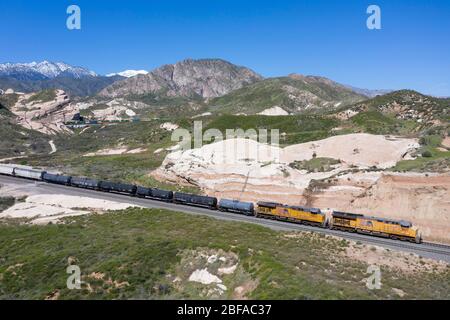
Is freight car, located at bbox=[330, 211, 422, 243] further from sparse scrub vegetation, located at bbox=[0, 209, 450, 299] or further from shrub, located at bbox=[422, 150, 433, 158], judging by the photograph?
shrub, located at bbox=[422, 150, 433, 158]

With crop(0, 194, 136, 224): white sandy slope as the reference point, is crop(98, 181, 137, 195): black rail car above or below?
above

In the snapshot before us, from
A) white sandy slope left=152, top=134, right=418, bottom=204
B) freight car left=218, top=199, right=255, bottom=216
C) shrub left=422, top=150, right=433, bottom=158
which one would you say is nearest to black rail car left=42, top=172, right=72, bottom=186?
white sandy slope left=152, top=134, right=418, bottom=204

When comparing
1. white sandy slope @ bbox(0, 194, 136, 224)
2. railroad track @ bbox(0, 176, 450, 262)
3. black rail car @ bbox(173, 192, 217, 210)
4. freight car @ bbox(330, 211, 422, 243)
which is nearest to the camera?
railroad track @ bbox(0, 176, 450, 262)

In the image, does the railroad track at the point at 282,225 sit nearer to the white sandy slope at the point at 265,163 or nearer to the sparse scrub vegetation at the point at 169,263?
the sparse scrub vegetation at the point at 169,263
